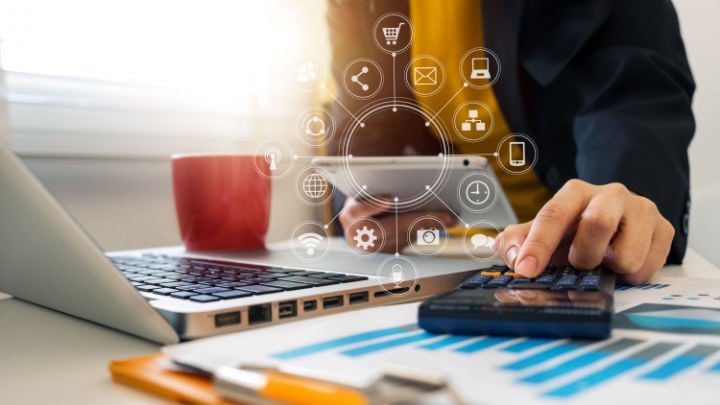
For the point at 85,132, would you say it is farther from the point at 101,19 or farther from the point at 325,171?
the point at 325,171

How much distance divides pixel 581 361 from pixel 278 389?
0.11 m

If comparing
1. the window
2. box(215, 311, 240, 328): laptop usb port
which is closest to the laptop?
box(215, 311, 240, 328): laptop usb port

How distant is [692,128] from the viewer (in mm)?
544

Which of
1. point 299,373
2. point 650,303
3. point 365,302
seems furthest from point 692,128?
point 299,373

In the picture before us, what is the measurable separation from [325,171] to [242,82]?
0.37 m

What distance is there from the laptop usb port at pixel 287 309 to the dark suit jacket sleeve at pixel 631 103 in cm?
31

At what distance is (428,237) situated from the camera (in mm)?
470

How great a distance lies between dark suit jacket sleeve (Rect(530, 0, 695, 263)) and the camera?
0.50 m

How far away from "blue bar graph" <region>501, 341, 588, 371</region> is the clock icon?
198 millimetres

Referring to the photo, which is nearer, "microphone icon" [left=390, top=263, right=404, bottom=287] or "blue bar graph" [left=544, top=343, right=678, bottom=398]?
"blue bar graph" [left=544, top=343, right=678, bottom=398]
